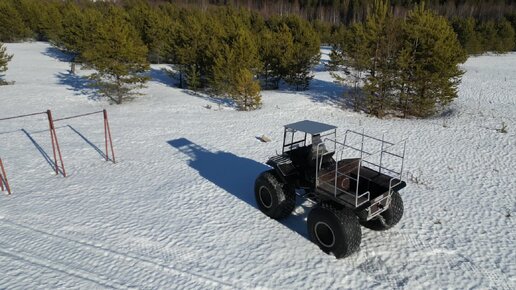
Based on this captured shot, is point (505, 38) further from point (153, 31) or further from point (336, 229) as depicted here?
point (336, 229)

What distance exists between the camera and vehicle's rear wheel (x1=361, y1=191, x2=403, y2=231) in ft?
29.3

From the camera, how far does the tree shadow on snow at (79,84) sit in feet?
95.8

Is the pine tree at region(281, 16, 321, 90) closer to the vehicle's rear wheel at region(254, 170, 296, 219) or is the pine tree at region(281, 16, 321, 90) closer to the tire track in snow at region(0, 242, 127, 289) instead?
the vehicle's rear wheel at region(254, 170, 296, 219)

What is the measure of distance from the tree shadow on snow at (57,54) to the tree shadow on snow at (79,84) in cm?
1243

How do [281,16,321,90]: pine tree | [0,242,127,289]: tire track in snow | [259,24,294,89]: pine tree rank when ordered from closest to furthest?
1. [0,242,127,289]: tire track in snow
2. [259,24,294,89]: pine tree
3. [281,16,321,90]: pine tree

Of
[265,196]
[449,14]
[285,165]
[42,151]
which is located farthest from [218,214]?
[449,14]

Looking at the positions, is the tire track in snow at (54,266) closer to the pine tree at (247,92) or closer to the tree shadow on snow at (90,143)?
the tree shadow on snow at (90,143)

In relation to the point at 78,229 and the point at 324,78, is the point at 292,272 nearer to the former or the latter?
the point at 78,229

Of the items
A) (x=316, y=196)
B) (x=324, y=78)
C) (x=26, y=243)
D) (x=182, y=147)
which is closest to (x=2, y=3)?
(x=324, y=78)

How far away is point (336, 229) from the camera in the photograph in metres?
7.85

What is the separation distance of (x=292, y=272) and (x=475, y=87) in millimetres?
32121

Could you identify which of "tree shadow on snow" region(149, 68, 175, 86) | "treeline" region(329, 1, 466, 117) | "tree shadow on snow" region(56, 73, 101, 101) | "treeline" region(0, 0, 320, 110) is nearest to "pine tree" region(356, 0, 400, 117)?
"treeline" region(329, 1, 466, 117)

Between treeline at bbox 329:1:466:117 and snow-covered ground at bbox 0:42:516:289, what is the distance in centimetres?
168

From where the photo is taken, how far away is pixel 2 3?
182 feet
